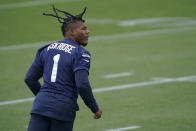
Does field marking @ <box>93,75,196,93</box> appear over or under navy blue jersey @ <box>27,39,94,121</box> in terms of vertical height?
under

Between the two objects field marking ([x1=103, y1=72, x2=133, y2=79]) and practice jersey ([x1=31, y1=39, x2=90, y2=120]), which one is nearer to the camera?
Answer: practice jersey ([x1=31, y1=39, x2=90, y2=120])

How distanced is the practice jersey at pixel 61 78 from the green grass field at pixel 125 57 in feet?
9.67

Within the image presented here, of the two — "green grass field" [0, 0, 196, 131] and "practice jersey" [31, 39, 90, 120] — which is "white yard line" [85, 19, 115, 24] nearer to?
"green grass field" [0, 0, 196, 131]

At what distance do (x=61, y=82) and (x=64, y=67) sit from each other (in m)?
0.18

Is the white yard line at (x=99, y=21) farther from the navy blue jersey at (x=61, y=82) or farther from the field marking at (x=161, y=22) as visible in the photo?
the navy blue jersey at (x=61, y=82)

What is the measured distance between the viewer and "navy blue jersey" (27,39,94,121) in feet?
21.4

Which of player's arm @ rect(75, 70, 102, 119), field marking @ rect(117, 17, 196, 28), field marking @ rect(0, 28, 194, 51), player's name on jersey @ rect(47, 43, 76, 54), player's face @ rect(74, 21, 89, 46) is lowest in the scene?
field marking @ rect(117, 17, 196, 28)

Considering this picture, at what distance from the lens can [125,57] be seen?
51.7 ft

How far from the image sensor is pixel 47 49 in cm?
686

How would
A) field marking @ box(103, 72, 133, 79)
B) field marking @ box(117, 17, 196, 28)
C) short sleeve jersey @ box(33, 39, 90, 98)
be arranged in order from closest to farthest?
short sleeve jersey @ box(33, 39, 90, 98) < field marking @ box(103, 72, 133, 79) < field marking @ box(117, 17, 196, 28)

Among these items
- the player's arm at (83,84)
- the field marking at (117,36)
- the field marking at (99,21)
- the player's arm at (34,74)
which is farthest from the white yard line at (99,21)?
the player's arm at (83,84)

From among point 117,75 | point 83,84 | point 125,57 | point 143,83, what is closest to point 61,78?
point 83,84

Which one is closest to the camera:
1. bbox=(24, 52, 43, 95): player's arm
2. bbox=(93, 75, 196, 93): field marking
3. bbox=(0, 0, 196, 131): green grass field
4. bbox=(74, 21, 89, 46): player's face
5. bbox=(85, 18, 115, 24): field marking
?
bbox=(74, 21, 89, 46): player's face

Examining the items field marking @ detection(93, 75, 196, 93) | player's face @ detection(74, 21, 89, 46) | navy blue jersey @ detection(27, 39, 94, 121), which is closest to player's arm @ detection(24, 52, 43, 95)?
navy blue jersey @ detection(27, 39, 94, 121)
